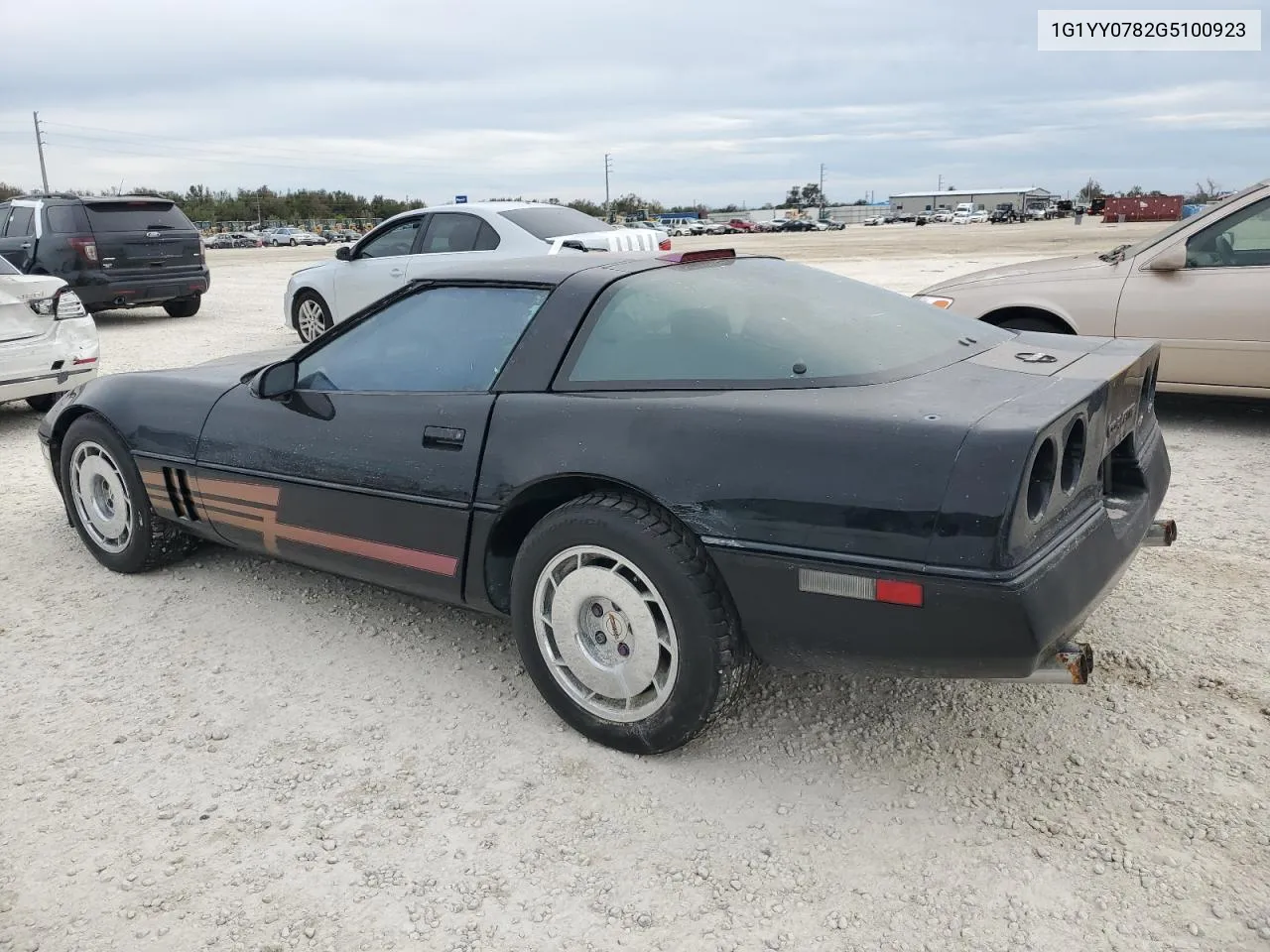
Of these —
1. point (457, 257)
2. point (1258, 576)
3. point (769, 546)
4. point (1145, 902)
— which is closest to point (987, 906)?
point (1145, 902)

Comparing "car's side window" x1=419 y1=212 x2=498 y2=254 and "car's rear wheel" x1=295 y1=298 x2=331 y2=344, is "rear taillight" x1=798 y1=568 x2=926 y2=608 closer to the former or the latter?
"car's side window" x1=419 y1=212 x2=498 y2=254

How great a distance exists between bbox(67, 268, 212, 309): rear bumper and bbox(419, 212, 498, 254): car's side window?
4720 millimetres

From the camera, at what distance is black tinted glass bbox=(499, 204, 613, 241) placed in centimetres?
886

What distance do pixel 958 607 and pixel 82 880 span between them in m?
2.07

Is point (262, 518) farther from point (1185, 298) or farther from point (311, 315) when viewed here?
point (311, 315)

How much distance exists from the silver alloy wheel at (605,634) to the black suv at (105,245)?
10961 millimetres

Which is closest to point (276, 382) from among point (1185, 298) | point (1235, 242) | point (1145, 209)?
point (1185, 298)

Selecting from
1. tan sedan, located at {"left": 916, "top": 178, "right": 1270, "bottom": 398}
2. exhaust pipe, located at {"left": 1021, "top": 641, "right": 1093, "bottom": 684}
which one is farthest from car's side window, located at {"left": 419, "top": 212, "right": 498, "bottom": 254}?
exhaust pipe, located at {"left": 1021, "top": 641, "right": 1093, "bottom": 684}

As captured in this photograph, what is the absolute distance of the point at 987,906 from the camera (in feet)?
6.95

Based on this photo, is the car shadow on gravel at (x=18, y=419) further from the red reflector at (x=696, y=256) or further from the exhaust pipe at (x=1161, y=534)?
the exhaust pipe at (x=1161, y=534)

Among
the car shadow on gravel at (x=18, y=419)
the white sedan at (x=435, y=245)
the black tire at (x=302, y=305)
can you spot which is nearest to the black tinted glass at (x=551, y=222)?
the white sedan at (x=435, y=245)

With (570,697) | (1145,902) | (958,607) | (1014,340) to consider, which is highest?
(1014,340)

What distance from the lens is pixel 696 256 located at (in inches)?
129

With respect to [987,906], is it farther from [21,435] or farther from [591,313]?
[21,435]
